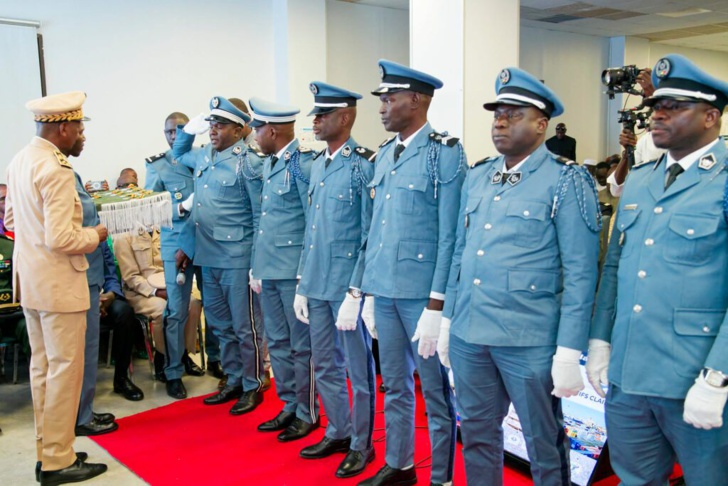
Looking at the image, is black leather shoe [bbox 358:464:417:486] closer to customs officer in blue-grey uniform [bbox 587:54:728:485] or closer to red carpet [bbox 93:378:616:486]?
red carpet [bbox 93:378:616:486]

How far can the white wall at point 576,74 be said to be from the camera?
11602 millimetres

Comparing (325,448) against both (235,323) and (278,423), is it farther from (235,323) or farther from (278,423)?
(235,323)

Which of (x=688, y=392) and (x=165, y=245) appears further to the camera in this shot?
(x=165, y=245)

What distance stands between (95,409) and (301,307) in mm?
1803

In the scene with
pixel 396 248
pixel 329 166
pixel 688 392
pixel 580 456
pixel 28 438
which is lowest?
pixel 28 438

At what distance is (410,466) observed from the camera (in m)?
3.12

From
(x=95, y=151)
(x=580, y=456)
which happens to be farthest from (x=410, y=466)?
(x=95, y=151)

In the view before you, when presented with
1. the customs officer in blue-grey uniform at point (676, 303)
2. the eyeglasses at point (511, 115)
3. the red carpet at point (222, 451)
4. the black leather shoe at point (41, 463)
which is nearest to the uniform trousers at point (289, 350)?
the red carpet at point (222, 451)

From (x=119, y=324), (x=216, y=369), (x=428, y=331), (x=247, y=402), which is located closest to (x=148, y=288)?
(x=119, y=324)

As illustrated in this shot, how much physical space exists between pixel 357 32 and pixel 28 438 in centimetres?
682

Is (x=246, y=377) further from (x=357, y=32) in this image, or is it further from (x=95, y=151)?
(x=357, y=32)

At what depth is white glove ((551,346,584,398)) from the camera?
2.19m

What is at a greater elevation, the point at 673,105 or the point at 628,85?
the point at 628,85

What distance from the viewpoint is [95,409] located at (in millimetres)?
4320
